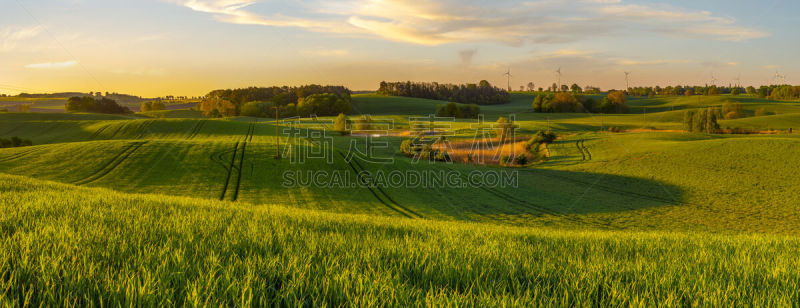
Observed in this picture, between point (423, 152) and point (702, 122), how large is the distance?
214ft

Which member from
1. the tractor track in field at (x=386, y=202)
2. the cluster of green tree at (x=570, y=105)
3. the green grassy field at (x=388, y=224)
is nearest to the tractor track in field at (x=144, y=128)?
the green grassy field at (x=388, y=224)

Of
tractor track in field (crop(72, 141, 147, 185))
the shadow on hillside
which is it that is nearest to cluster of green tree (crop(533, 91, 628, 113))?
the shadow on hillside

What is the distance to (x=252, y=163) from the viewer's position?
43.9 meters

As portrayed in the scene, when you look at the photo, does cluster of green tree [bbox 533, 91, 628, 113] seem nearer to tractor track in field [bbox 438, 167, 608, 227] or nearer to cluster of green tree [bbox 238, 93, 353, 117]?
cluster of green tree [bbox 238, 93, 353, 117]

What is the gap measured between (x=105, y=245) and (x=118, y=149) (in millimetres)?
53957

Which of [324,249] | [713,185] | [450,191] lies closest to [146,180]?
[450,191]

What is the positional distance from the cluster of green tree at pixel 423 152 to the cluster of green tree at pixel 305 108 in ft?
262

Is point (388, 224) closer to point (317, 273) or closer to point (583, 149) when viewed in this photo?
point (317, 273)

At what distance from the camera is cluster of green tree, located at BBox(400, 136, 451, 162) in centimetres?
6212

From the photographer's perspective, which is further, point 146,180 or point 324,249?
point 146,180

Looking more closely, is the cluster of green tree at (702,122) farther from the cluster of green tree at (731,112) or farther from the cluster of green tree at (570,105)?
the cluster of green tree at (570,105)

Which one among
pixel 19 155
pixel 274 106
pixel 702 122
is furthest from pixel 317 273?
pixel 274 106

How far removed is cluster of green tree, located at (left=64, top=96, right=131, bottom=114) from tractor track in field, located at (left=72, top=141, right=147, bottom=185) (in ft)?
440

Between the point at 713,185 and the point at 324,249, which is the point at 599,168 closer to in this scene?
the point at 713,185
